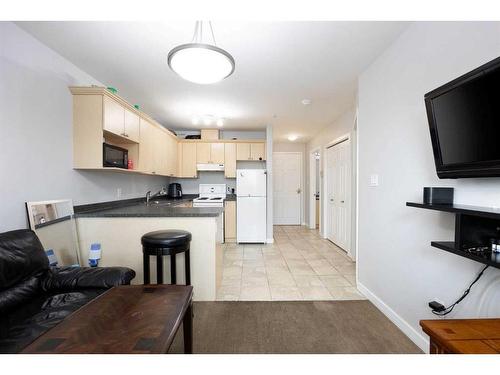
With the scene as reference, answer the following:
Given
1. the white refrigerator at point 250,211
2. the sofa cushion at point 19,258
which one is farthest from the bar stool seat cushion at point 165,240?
the white refrigerator at point 250,211

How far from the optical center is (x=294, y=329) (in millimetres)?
1882

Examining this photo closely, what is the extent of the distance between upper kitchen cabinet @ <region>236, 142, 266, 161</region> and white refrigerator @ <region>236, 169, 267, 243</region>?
19.3 inches

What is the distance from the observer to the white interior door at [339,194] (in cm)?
397

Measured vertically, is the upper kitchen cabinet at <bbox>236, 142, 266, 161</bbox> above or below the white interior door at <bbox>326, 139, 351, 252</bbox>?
above

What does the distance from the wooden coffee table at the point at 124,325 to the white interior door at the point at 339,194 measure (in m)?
3.42

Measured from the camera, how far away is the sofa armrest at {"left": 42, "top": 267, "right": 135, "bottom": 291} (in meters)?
1.55

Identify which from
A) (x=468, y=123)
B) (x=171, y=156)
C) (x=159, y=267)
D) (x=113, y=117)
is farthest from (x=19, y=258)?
(x=171, y=156)

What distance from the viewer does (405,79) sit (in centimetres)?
181

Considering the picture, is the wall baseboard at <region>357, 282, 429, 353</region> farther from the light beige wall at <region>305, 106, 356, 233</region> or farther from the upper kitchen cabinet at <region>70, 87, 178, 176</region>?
the upper kitchen cabinet at <region>70, 87, 178, 176</region>

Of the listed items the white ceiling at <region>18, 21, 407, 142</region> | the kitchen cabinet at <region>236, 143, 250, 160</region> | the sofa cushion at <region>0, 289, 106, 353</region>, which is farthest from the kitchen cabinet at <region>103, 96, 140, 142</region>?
the kitchen cabinet at <region>236, 143, 250, 160</region>

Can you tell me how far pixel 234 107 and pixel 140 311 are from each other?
322 centimetres

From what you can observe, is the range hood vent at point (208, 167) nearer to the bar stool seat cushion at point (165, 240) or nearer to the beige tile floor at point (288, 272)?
the beige tile floor at point (288, 272)

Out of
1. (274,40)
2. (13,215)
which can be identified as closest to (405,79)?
(274,40)
